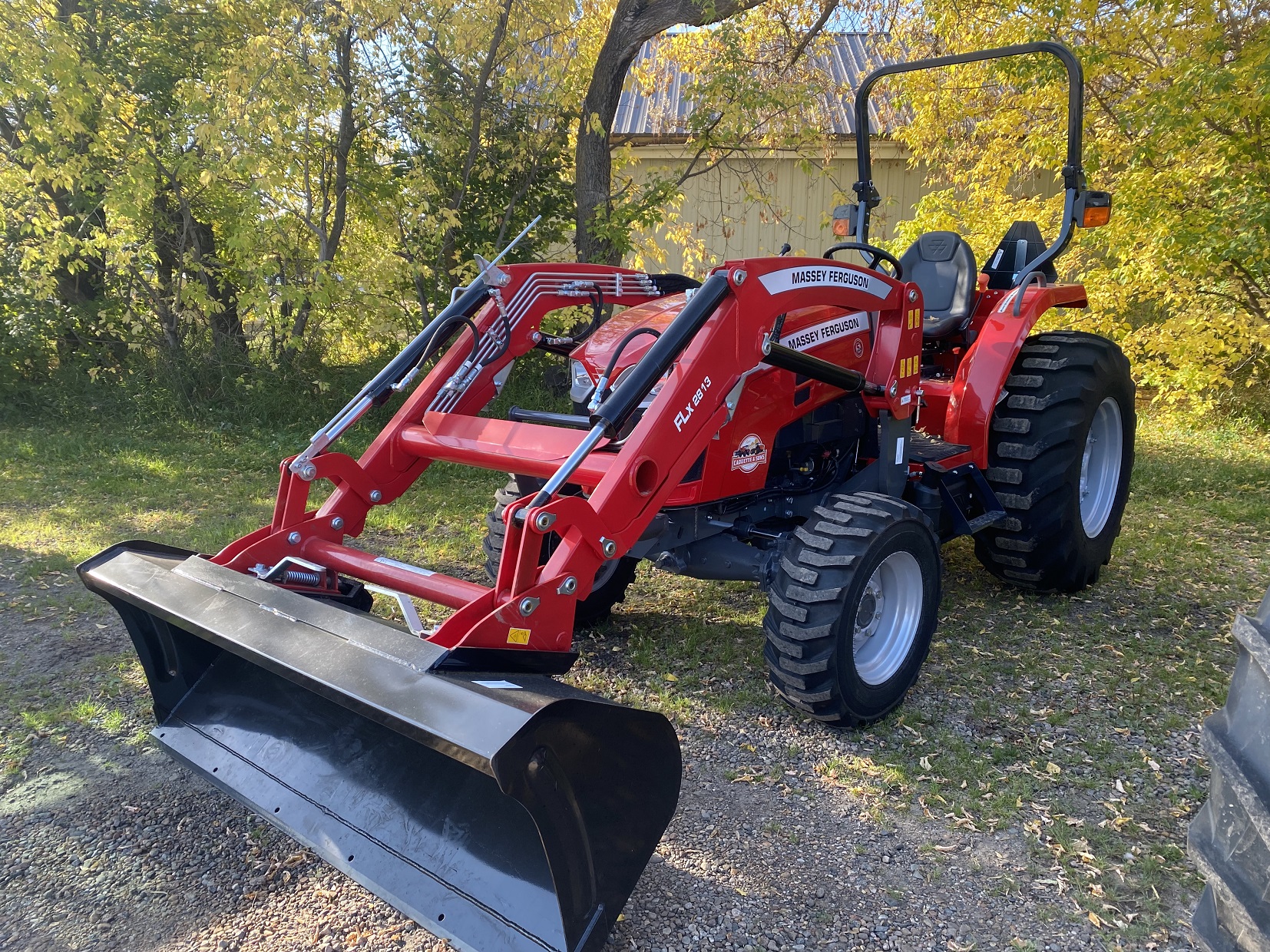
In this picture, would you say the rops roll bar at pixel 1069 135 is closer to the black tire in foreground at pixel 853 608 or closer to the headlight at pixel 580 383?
the black tire in foreground at pixel 853 608

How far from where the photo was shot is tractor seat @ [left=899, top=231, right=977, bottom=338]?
457 centimetres

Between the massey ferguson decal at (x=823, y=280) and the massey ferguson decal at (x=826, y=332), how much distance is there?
0.14 meters

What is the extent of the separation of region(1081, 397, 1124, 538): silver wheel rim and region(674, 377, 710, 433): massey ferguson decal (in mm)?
2874

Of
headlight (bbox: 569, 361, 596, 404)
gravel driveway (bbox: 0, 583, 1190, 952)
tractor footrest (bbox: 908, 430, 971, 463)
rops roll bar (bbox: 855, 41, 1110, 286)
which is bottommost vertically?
gravel driveway (bbox: 0, 583, 1190, 952)

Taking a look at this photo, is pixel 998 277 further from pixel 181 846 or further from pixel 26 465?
pixel 26 465

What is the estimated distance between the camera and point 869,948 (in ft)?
7.20

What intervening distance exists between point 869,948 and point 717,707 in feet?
4.14

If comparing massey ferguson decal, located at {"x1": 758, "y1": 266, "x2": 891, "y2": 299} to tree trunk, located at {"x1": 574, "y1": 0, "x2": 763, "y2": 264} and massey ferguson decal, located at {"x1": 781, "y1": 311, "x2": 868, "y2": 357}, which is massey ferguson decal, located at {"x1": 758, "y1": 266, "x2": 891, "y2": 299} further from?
tree trunk, located at {"x1": 574, "y1": 0, "x2": 763, "y2": 264}

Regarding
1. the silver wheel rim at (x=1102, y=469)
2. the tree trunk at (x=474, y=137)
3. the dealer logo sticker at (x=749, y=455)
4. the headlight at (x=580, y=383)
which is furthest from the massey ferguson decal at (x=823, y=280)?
the tree trunk at (x=474, y=137)

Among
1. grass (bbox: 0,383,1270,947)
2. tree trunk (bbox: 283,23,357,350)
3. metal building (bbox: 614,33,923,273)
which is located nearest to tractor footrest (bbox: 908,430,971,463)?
grass (bbox: 0,383,1270,947)

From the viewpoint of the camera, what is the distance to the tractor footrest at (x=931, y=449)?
382 cm

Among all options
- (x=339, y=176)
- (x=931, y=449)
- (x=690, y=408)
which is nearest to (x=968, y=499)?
(x=931, y=449)

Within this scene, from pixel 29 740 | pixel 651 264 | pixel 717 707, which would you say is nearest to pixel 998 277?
pixel 717 707

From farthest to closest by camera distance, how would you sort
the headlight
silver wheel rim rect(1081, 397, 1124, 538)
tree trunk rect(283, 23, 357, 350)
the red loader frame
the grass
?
tree trunk rect(283, 23, 357, 350) < silver wheel rim rect(1081, 397, 1124, 538) < the headlight < the grass < the red loader frame
